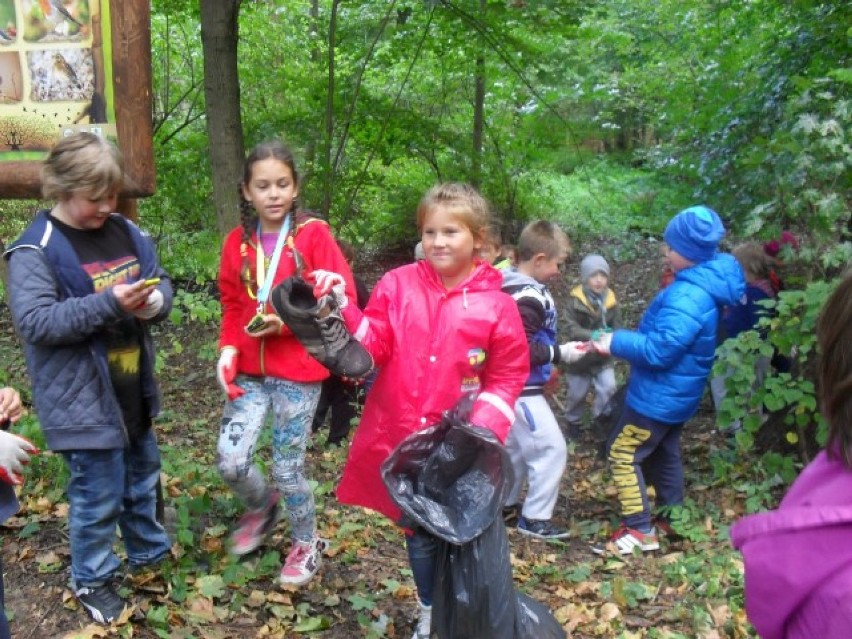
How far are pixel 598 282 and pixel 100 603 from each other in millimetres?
4409

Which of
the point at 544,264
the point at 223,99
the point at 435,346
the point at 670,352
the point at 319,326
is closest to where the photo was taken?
the point at 319,326

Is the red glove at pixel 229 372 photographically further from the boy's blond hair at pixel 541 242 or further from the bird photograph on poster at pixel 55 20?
the boy's blond hair at pixel 541 242

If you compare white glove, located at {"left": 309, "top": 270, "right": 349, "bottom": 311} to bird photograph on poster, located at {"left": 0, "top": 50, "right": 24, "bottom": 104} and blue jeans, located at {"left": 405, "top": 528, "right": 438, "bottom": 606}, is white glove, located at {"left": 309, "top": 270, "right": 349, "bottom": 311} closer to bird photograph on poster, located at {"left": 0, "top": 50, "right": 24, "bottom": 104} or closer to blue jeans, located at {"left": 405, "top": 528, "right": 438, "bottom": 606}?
blue jeans, located at {"left": 405, "top": 528, "right": 438, "bottom": 606}

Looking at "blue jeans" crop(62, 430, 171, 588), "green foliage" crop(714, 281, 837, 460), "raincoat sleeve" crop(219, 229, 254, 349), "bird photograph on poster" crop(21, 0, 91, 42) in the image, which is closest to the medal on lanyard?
"raincoat sleeve" crop(219, 229, 254, 349)

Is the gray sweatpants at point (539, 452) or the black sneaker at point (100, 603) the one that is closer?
the black sneaker at point (100, 603)

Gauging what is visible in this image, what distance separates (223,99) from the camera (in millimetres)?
5527

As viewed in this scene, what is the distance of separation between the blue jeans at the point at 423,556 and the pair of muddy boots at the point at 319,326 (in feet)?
2.35

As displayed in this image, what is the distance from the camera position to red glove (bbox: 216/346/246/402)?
3400mm

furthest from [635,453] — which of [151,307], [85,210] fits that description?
[85,210]

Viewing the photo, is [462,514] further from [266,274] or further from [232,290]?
[232,290]

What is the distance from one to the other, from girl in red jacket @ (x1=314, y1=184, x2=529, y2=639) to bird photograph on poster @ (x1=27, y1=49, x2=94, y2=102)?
1593 millimetres

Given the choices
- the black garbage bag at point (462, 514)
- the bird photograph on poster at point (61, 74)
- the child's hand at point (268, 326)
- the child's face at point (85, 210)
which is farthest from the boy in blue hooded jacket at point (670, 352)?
the bird photograph on poster at point (61, 74)

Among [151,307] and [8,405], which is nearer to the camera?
[8,405]

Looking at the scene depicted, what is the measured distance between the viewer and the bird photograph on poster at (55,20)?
3330 mm
